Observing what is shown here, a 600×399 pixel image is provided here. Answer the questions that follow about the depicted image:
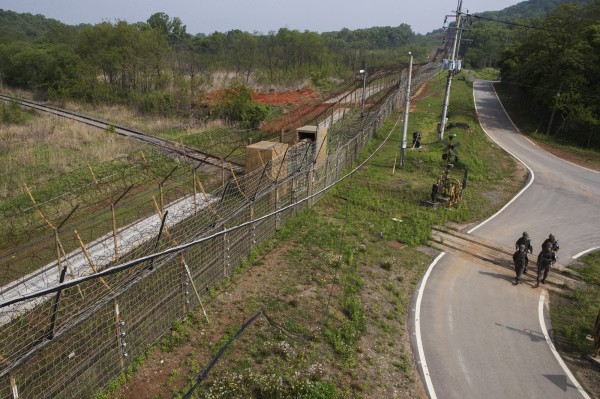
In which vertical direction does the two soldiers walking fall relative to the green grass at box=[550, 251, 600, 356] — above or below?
above

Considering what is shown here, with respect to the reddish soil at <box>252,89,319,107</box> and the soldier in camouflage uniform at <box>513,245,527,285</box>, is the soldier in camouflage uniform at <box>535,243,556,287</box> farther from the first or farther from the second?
the reddish soil at <box>252,89,319,107</box>

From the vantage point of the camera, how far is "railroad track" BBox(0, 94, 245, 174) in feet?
69.7

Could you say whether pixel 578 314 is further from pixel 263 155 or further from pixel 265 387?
pixel 263 155

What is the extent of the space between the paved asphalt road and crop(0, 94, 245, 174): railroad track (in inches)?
411

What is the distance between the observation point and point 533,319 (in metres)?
10.6

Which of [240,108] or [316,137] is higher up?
[316,137]

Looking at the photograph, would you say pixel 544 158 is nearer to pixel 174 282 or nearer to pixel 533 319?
pixel 533 319

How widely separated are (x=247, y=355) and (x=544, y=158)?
2568 centimetres

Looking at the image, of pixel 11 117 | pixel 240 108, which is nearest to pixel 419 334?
pixel 240 108

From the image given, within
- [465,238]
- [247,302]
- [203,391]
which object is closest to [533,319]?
[465,238]

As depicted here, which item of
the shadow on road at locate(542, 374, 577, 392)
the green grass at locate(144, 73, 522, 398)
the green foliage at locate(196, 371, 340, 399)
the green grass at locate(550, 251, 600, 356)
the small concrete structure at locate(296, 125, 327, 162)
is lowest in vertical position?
the green grass at locate(550, 251, 600, 356)

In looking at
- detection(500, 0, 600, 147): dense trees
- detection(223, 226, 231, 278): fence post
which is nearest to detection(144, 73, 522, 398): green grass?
detection(223, 226, 231, 278): fence post

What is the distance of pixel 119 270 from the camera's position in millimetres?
3451

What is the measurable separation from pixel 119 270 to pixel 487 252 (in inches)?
517
